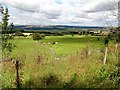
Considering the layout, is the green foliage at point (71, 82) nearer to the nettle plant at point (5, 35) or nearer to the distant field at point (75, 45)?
the nettle plant at point (5, 35)

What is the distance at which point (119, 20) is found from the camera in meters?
10.7

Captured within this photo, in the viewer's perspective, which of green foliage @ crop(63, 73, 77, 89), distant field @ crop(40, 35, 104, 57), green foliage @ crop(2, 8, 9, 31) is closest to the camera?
green foliage @ crop(63, 73, 77, 89)

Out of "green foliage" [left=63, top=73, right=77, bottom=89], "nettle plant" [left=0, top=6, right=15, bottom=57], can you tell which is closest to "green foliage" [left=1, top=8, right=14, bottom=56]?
"nettle plant" [left=0, top=6, right=15, bottom=57]

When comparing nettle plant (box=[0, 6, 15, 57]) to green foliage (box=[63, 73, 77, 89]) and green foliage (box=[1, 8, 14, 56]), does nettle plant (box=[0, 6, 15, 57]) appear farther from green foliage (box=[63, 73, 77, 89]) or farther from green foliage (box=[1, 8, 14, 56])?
green foliage (box=[63, 73, 77, 89])

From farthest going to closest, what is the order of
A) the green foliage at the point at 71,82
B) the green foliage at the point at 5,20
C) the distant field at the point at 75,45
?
the distant field at the point at 75,45
the green foliage at the point at 5,20
the green foliage at the point at 71,82

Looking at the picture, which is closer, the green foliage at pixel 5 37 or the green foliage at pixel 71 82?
the green foliage at pixel 71 82

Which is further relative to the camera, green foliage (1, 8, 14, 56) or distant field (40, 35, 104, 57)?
distant field (40, 35, 104, 57)

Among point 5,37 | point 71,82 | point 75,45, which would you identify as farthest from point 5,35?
point 75,45

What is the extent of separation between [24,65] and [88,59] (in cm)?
326

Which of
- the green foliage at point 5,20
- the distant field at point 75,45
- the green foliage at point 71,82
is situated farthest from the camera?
the distant field at point 75,45

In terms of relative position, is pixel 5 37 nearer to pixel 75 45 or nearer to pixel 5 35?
pixel 5 35

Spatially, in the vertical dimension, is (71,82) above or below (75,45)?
above

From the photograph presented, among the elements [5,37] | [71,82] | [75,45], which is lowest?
[75,45]

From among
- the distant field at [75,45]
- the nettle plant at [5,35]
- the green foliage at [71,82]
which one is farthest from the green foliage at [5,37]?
the distant field at [75,45]
